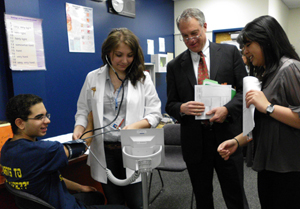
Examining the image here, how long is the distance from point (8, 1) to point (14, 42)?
1.17 feet

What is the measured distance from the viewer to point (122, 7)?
364 cm

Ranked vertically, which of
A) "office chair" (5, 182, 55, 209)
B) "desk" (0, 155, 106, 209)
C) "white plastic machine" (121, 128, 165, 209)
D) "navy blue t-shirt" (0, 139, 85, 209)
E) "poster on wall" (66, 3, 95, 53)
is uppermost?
"poster on wall" (66, 3, 95, 53)

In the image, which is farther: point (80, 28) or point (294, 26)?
point (294, 26)

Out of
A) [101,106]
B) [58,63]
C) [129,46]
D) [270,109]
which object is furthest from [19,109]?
[58,63]

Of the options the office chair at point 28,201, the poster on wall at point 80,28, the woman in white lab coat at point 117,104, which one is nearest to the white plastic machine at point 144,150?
the woman in white lab coat at point 117,104

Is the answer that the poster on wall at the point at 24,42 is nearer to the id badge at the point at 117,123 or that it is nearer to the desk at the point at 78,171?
the desk at the point at 78,171

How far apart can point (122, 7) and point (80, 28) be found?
3.15 ft

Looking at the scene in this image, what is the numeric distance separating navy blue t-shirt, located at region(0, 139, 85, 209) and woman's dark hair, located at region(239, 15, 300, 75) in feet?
3.44

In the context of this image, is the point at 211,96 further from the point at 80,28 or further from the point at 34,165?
the point at 80,28

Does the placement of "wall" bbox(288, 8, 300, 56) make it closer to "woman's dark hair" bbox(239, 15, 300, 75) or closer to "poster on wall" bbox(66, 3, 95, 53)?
"poster on wall" bbox(66, 3, 95, 53)

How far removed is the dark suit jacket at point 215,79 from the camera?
141 centimetres

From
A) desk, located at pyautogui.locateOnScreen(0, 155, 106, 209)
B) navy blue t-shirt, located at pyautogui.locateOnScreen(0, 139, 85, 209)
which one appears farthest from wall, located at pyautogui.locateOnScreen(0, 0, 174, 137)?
navy blue t-shirt, located at pyautogui.locateOnScreen(0, 139, 85, 209)

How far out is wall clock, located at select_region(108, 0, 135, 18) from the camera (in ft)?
11.4

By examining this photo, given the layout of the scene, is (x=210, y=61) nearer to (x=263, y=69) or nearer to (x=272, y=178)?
(x=263, y=69)
